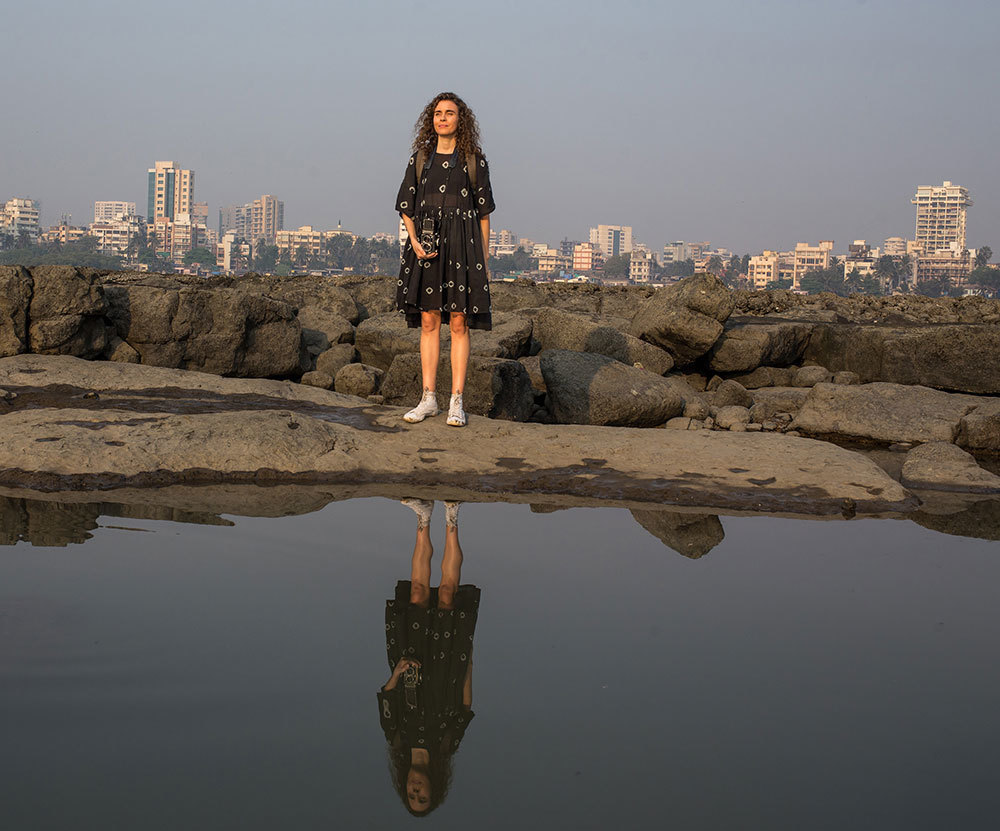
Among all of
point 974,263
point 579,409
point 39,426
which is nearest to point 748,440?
point 579,409

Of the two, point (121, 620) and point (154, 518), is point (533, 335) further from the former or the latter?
point (121, 620)

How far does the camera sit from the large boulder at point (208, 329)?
8477 mm

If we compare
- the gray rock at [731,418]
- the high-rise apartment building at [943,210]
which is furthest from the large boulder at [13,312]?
the high-rise apartment building at [943,210]

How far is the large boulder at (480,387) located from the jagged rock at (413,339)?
3.40 feet

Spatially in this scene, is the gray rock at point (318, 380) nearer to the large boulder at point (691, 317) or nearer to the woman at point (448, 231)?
the woman at point (448, 231)

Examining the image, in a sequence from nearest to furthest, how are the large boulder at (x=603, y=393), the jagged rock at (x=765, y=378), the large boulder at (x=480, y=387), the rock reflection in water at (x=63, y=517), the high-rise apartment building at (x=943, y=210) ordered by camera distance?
the rock reflection in water at (x=63, y=517) < the large boulder at (x=480, y=387) < the large boulder at (x=603, y=393) < the jagged rock at (x=765, y=378) < the high-rise apartment building at (x=943, y=210)

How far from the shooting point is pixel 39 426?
5.51m

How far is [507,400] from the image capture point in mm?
7492

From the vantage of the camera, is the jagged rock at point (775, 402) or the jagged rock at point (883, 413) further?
the jagged rock at point (775, 402)

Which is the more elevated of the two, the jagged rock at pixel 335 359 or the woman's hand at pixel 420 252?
the woman's hand at pixel 420 252

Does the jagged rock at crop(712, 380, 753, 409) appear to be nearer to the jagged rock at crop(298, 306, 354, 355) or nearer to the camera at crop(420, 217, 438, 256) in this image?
the jagged rock at crop(298, 306, 354, 355)

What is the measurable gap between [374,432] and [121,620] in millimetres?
2802

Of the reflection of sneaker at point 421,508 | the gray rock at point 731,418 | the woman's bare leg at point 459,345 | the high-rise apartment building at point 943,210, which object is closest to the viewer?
the reflection of sneaker at point 421,508

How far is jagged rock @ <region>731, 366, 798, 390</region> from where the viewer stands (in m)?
10.4
